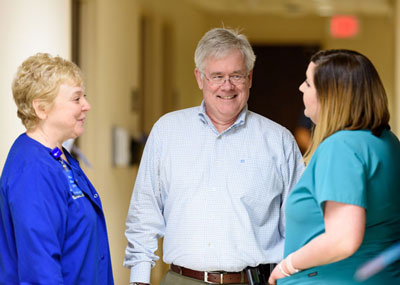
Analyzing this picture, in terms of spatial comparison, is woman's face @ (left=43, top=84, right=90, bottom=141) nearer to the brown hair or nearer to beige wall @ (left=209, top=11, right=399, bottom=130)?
the brown hair

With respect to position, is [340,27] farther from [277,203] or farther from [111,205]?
[277,203]

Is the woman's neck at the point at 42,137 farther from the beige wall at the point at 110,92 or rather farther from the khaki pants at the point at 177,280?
the beige wall at the point at 110,92

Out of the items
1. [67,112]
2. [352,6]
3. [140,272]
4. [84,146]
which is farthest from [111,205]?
[352,6]

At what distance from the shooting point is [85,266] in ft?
7.23

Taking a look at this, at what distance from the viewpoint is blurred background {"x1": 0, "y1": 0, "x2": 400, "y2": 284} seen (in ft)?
12.3

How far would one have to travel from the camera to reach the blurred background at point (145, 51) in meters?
3.76

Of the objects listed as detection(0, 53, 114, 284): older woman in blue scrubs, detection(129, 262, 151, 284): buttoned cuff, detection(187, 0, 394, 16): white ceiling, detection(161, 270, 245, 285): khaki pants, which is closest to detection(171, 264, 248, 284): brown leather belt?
detection(161, 270, 245, 285): khaki pants

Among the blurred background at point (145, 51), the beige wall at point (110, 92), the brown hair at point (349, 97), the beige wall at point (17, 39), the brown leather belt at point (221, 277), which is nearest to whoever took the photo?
→ the brown hair at point (349, 97)

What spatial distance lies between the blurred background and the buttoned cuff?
868 millimetres

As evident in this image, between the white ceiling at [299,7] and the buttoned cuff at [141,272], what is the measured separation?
7.59 meters

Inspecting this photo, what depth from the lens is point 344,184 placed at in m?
1.83

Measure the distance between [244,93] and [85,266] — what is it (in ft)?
3.31

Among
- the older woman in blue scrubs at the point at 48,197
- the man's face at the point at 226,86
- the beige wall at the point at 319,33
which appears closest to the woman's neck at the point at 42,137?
the older woman in blue scrubs at the point at 48,197

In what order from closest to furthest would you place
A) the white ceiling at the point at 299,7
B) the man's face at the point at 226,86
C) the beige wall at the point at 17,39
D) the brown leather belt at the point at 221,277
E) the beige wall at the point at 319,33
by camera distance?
1. the brown leather belt at the point at 221,277
2. the man's face at the point at 226,86
3. the beige wall at the point at 17,39
4. the white ceiling at the point at 299,7
5. the beige wall at the point at 319,33
